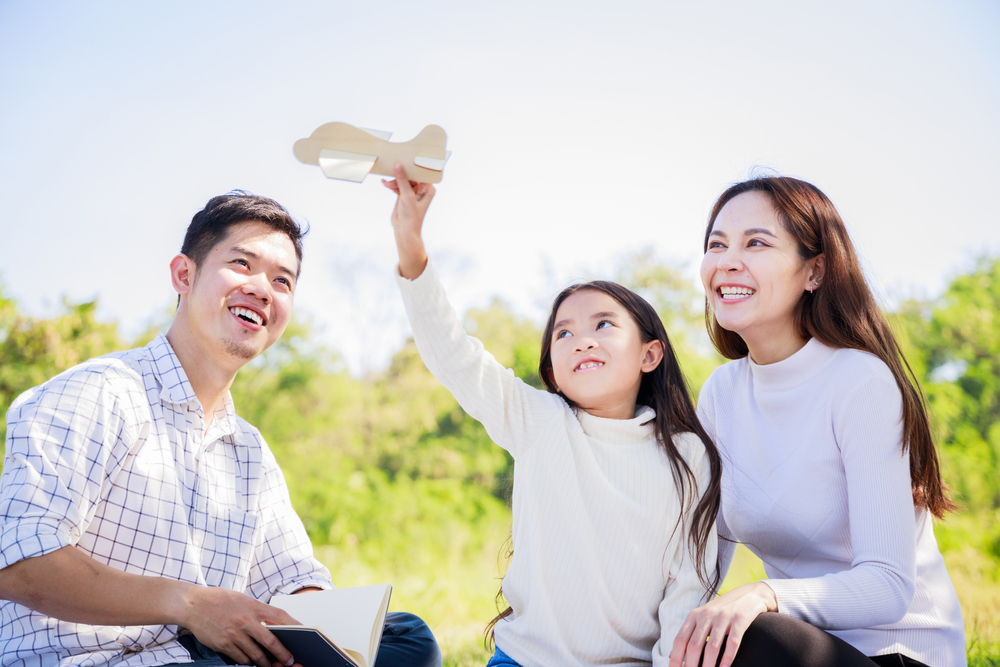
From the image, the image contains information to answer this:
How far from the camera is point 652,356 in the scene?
2520 mm

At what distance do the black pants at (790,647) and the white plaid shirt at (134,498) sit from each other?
55.8 inches

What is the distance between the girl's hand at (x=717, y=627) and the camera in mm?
1740

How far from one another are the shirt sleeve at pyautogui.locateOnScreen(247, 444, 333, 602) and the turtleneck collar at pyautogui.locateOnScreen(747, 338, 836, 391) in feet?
5.51

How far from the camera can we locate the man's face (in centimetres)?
228

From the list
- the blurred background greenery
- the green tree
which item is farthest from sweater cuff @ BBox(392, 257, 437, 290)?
the green tree

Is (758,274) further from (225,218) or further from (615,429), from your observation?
(225,218)

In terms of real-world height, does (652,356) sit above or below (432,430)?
above

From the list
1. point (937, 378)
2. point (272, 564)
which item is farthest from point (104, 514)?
point (937, 378)

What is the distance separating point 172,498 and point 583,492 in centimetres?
121

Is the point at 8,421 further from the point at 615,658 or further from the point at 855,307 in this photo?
the point at 855,307

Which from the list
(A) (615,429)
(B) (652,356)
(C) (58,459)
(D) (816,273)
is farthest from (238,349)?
(D) (816,273)

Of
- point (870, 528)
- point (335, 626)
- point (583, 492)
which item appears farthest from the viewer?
point (583, 492)

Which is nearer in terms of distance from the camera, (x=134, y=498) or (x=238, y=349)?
(x=134, y=498)

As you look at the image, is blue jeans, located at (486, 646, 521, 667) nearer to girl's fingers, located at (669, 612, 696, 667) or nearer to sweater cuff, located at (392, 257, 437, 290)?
girl's fingers, located at (669, 612, 696, 667)
